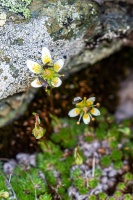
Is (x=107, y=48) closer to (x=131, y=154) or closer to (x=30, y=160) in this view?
(x=131, y=154)

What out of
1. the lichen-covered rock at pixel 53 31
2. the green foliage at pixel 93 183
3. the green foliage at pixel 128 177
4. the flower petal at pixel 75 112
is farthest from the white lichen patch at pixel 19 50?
the green foliage at pixel 128 177

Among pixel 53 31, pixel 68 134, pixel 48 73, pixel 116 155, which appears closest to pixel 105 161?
pixel 116 155

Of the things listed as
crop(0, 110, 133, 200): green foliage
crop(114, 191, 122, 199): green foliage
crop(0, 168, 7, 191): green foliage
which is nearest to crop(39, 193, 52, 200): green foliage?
crop(0, 110, 133, 200): green foliage

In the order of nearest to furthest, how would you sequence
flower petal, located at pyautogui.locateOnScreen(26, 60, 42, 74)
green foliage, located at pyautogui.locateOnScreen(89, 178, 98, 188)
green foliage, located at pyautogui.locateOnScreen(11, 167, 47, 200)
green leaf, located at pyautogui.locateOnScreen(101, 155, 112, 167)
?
→ flower petal, located at pyautogui.locateOnScreen(26, 60, 42, 74) < green foliage, located at pyautogui.locateOnScreen(11, 167, 47, 200) < green foliage, located at pyautogui.locateOnScreen(89, 178, 98, 188) < green leaf, located at pyautogui.locateOnScreen(101, 155, 112, 167)

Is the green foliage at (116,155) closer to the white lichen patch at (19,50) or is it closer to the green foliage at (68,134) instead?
the green foliage at (68,134)

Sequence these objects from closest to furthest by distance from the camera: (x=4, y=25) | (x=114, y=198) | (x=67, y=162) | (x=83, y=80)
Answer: (x=4, y=25), (x=114, y=198), (x=67, y=162), (x=83, y=80)

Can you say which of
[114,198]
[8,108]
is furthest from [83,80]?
[114,198]

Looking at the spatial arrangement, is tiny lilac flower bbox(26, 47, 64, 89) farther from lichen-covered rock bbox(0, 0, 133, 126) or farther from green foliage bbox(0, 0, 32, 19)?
green foliage bbox(0, 0, 32, 19)

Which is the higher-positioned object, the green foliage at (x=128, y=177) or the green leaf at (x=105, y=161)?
the green leaf at (x=105, y=161)

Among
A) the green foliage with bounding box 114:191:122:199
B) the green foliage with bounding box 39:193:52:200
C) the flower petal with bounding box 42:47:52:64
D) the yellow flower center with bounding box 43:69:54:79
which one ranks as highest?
the flower petal with bounding box 42:47:52:64
